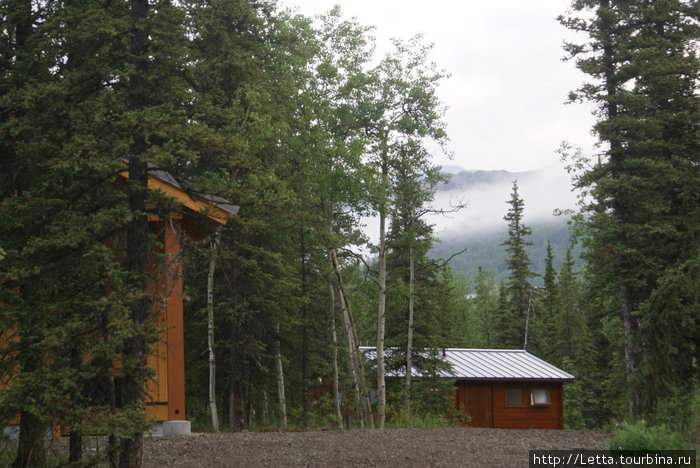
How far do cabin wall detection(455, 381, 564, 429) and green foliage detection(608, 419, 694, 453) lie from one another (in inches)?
862

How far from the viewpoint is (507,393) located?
31.8m

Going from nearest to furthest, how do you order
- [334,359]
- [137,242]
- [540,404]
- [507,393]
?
[137,242] < [334,359] < [507,393] < [540,404]

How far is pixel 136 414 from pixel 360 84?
57.7ft

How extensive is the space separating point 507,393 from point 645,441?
23.4 meters

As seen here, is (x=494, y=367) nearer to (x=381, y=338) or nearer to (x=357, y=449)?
(x=381, y=338)

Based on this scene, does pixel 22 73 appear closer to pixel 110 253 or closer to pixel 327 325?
pixel 110 253

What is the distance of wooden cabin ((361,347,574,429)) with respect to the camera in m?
31.2

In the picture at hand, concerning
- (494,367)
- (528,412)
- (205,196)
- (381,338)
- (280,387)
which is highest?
(205,196)

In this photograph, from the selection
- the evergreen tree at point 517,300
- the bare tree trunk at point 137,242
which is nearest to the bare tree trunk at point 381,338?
the bare tree trunk at point 137,242

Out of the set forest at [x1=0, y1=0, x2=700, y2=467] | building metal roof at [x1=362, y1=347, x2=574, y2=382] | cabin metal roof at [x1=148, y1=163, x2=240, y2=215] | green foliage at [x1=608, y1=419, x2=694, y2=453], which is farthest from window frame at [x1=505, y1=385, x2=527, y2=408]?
cabin metal roof at [x1=148, y1=163, x2=240, y2=215]

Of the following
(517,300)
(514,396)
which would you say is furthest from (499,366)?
(517,300)

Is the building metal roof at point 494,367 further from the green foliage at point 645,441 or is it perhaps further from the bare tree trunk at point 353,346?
the green foliage at point 645,441

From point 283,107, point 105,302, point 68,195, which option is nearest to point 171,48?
point 68,195

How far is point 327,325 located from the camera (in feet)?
82.8
